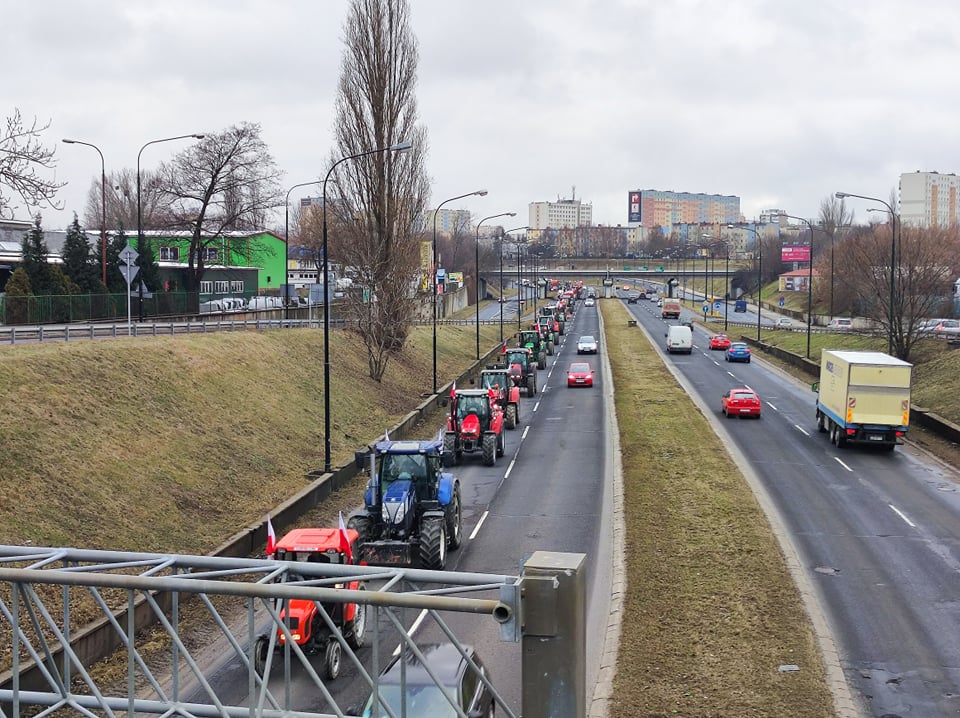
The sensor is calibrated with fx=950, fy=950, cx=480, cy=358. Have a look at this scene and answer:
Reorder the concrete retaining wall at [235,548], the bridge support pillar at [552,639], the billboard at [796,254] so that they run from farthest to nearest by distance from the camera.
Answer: the billboard at [796,254] < the concrete retaining wall at [235,548] < the bridge support pillar at [552,639]

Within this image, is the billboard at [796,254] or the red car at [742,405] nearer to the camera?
the red car at [742,405]

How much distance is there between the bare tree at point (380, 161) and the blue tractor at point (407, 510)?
27.0m

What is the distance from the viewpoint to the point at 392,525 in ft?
61.6

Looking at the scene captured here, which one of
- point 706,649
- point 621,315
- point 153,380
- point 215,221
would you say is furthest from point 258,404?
point 621,315

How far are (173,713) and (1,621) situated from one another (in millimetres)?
8256

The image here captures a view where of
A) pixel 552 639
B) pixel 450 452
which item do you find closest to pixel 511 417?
pixel 450 452

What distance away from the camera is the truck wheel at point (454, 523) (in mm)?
20234

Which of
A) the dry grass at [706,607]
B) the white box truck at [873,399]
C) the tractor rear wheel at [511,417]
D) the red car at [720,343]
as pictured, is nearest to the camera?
the dry grass at [706,607]

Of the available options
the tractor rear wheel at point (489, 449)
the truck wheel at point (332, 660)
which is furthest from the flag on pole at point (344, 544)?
the tractor rear wheel at point (489, 449)

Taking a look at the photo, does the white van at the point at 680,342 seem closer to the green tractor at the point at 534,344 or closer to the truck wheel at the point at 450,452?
the green tractor at the point at 534,344

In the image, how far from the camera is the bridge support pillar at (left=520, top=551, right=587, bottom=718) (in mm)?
6129

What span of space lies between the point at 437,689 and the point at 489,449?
2083 centimetres

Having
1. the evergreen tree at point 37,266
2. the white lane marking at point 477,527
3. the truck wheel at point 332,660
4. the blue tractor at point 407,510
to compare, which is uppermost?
the evergreen tree at point 37,266

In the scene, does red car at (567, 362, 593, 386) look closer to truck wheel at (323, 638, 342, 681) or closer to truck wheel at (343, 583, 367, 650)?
truck wheel at (343, 583, 367, 650)
